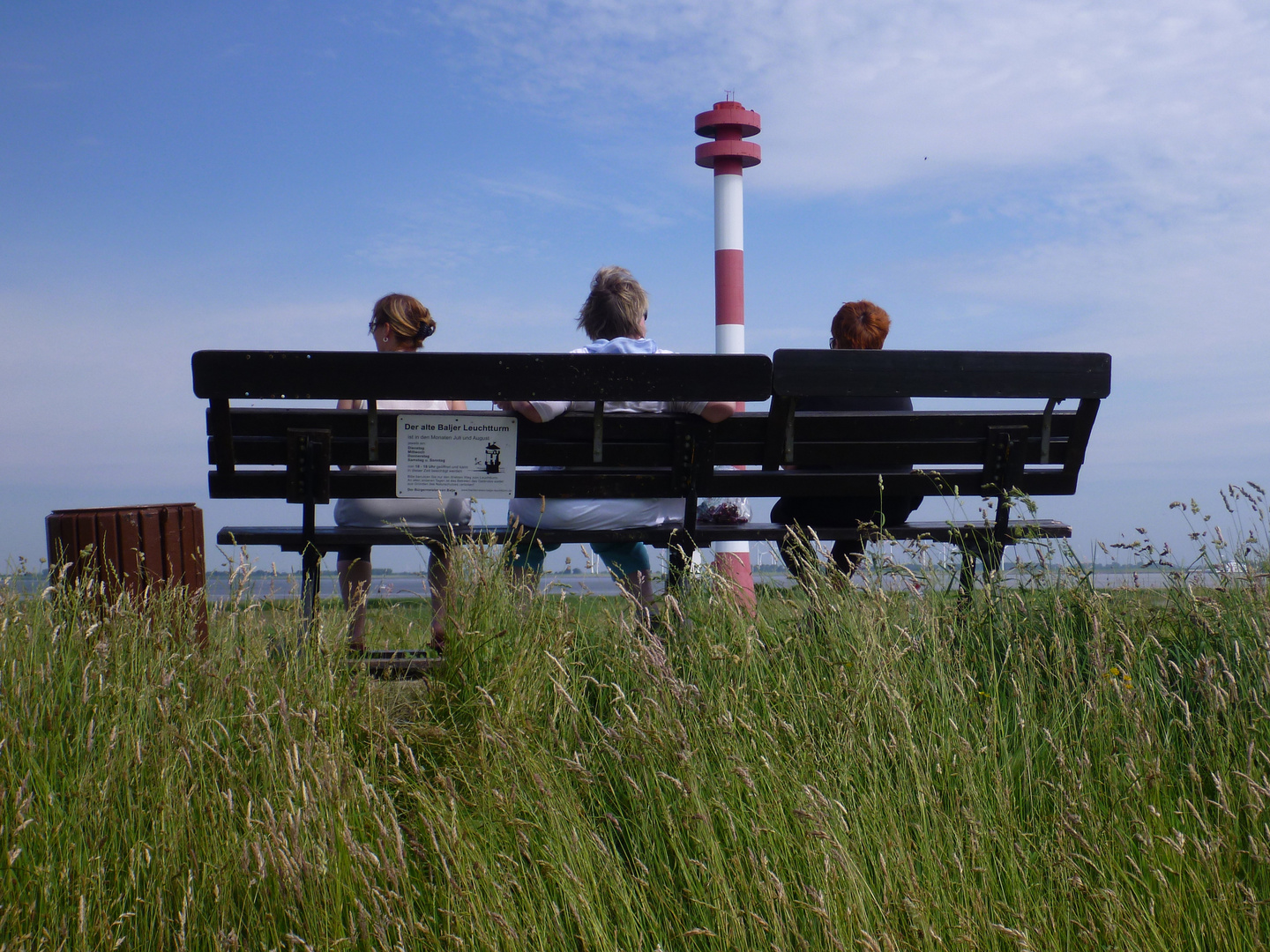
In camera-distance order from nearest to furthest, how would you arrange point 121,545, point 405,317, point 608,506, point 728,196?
point 121,545, point 608,506, point 405,317, point 728,196

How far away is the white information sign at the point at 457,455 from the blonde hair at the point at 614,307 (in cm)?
83

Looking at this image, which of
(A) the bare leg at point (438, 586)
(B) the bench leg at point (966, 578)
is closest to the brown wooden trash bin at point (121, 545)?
(A) the bare leg at point (438, 586)

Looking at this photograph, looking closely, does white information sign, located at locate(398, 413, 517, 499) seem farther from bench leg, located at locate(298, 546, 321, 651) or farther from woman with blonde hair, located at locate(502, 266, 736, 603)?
bench leg, located at locate(298, 546, 321, 651)

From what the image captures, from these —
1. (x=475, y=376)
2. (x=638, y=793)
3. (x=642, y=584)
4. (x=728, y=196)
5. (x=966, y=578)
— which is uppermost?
(x=728, y=196)

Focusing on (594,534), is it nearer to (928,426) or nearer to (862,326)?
(928,426)

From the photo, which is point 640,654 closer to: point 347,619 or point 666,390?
point 347,619

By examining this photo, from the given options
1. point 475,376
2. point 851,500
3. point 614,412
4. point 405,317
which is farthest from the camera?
point 405,317

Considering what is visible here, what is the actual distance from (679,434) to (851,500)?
1132 millimetres

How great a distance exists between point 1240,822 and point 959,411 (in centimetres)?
261

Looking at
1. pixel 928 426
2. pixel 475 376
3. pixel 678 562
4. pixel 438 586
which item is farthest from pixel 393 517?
pixel 928 426

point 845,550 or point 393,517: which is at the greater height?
point 393,517

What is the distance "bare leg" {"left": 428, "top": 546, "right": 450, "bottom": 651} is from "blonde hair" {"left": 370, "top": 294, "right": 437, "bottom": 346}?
4.16 feet

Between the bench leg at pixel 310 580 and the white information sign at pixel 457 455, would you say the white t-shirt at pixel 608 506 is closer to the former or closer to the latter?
the white information sign at pixel 457 455

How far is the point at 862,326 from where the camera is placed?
18.5ft
